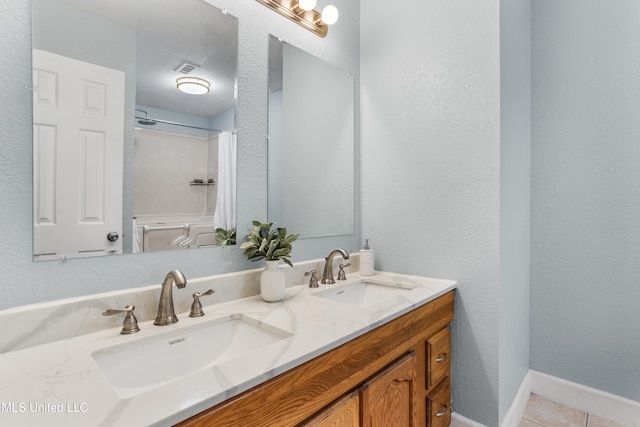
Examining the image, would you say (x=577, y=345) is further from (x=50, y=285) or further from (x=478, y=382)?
(x=50, y=285)

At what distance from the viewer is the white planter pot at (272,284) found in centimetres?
120

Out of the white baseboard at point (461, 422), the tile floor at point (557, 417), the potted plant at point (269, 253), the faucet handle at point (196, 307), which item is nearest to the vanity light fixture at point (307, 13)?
the potted plant at point (269, 253)

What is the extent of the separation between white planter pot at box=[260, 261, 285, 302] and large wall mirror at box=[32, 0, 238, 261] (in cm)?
20

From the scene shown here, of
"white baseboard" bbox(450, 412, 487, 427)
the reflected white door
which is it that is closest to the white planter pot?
the reflected white door

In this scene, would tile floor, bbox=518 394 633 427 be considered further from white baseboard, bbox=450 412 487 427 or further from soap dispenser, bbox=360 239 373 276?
soap dispenser, bbox=360 239 373 276

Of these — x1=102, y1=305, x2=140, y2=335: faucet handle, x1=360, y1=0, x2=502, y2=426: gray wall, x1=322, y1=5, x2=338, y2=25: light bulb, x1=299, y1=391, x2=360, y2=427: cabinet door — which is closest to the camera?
x1=299, y1=391, x2=360, y2=427: cabinet door

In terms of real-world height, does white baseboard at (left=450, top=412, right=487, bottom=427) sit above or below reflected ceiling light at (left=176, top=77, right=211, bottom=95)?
below

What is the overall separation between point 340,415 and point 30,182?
1039 millimetres

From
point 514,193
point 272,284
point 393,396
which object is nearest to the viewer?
point 393,396

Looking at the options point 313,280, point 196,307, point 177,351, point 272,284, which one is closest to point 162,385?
point 177,351

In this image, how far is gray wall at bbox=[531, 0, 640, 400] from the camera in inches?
63.4

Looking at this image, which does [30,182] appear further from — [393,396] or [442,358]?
[442,358]

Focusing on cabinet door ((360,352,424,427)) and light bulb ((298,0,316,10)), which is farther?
light bulb ((298,0,316,10))

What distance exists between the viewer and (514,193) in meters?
1.60
